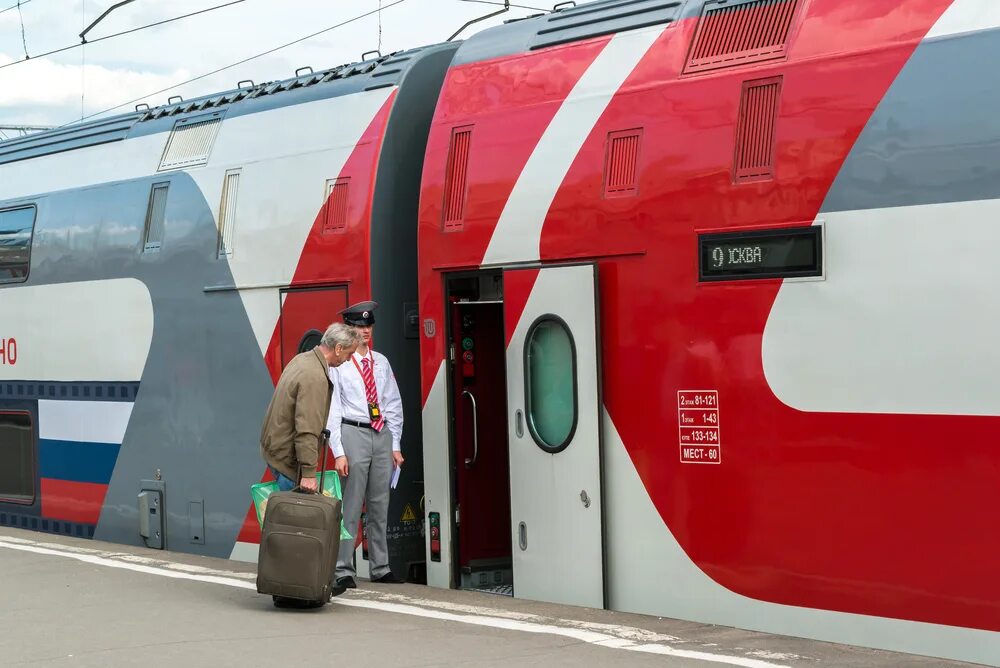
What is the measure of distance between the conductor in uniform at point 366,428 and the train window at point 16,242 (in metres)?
4.95

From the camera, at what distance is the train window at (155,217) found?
11133 millimetres

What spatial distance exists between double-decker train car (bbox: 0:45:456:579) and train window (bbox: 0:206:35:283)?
3 centimetres

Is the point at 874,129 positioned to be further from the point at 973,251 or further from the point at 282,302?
the point at 282,302

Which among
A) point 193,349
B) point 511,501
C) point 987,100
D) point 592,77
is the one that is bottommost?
point 511,501

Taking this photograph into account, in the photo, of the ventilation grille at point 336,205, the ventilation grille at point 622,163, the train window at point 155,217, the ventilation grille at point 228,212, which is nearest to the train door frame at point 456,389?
the ventilation grille at point 336,205

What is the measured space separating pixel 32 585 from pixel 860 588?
5703 millimetres

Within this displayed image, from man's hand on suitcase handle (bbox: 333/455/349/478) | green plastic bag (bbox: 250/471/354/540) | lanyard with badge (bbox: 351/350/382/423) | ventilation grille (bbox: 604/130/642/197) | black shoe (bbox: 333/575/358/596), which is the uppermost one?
ventilation grille (bbox: 604/130/642/197)

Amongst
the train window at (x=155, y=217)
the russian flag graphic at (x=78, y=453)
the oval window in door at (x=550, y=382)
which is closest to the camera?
the oval window in door at (x=550, y=382)

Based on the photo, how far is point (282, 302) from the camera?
9891 millimetres

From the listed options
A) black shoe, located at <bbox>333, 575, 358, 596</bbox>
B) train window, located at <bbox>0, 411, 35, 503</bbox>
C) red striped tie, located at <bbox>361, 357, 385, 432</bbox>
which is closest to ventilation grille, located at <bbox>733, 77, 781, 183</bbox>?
red striped tie, located at <bbox>361, 357, 385, 432</bbox>

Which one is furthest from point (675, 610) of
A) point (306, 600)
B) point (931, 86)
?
point (931, 86)

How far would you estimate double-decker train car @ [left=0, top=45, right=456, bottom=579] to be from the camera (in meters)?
9.34

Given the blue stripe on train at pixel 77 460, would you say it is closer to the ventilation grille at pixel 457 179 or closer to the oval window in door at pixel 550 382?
the ventilation grille at pixel 457 179

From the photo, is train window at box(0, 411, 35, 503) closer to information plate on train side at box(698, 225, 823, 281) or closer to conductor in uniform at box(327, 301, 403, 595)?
conductor in uniform at box(327, 301, 403, 595)
